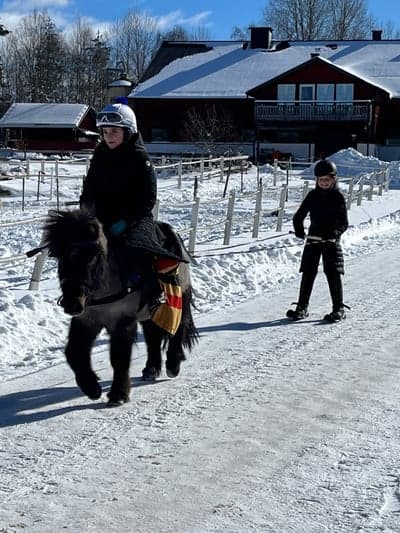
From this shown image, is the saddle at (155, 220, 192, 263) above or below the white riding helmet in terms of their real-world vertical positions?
below

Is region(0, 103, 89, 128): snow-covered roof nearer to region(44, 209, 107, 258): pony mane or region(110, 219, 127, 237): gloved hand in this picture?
region(110, 219, 127, 237): gloved hand

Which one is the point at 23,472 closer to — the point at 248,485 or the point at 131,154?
the point at 248,485

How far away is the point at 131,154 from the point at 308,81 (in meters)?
50.1

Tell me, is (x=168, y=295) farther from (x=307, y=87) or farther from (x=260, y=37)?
(x=260, y=37)

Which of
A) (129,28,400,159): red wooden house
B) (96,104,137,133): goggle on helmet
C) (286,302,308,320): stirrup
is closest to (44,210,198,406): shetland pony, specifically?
(96,104,137,133): goggle on helmet

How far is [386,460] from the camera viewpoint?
4879 millimetres

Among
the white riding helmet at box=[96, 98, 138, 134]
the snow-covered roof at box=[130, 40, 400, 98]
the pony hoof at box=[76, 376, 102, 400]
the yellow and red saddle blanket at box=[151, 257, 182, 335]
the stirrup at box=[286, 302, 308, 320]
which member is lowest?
the stirrup at box=[286, 302, 308, 320]

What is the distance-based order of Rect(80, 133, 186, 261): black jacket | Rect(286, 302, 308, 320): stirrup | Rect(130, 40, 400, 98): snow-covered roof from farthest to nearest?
Rect(130, 40, 400, 98): snow-covered roof, Rect(286, 302, 308, 320): stirrup, Rect(80, 133, 186, 261): black jacket

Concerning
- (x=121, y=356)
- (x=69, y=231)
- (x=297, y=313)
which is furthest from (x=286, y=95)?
(x=69, y=231)

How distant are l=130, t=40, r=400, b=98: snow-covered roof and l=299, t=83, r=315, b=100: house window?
2.26 metres

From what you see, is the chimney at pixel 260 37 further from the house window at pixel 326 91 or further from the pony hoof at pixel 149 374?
the pony hoof at pixel 149 374

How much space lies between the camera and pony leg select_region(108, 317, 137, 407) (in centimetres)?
578

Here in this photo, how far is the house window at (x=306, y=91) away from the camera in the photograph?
179ft

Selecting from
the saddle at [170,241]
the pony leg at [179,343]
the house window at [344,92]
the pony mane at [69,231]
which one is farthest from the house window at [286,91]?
the pony mane at [69,231]
